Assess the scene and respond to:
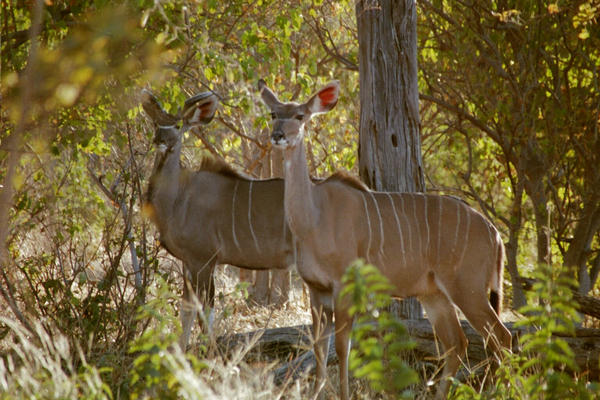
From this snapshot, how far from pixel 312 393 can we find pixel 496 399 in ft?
3.13

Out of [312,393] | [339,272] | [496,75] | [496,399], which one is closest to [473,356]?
[339,272]

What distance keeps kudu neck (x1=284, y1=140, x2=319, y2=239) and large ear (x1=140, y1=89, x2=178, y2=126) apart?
1312 mm

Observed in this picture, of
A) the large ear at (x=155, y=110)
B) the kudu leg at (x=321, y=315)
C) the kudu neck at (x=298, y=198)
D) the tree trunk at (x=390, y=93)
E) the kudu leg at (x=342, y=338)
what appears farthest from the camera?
the large ear at (x=155, y=110)

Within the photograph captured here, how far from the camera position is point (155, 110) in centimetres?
536

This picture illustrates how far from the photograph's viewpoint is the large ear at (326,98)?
4508mm

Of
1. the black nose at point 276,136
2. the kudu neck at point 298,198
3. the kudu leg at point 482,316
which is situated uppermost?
the black nose at point 276,136

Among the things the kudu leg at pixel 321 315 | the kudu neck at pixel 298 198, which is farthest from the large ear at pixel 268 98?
the kudu leg at pixel 321 315

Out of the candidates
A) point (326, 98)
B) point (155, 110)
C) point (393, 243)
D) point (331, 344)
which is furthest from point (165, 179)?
point (393, 243)

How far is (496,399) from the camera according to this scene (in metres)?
3.01

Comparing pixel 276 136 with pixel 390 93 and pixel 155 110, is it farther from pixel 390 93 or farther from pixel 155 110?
pixel 155 110

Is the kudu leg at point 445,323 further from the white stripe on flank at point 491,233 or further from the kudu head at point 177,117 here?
the kudu head at point 177,117

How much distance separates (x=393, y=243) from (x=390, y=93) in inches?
37.9

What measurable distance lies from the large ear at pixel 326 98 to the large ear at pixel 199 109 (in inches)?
43.1

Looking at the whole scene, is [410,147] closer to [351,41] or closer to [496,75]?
[496,75]
